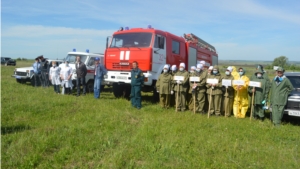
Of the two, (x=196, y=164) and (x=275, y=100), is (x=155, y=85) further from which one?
(x=196, y=164)

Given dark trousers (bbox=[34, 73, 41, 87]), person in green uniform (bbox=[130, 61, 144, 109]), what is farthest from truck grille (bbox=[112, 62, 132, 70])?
dark trousers (bbox=[34, 73, 41, 87])

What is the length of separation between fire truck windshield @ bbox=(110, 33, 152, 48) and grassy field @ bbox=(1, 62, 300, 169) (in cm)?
273

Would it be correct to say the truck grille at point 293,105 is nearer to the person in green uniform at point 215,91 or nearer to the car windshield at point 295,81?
the car windshield at point 295,81

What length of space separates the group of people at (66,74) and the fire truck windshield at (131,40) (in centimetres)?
119

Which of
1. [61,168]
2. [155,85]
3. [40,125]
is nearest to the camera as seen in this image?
[61,168]

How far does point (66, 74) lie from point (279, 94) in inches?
338

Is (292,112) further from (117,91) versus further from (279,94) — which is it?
(117,91)

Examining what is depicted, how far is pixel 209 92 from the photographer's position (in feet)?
28.5

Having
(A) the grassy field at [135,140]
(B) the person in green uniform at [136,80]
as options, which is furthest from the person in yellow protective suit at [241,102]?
(B) the person in green uniform at [136,80]

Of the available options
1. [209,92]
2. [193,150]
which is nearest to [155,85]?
[209,92]

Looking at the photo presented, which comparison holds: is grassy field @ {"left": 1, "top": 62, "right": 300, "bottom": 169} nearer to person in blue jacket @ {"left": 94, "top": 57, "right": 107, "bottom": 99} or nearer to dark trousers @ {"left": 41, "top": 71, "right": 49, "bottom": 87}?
person in blue jacket @ {"left": 94, "top": 57, "right": 107, "bottom": 99}

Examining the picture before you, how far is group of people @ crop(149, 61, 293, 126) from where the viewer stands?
7.48m

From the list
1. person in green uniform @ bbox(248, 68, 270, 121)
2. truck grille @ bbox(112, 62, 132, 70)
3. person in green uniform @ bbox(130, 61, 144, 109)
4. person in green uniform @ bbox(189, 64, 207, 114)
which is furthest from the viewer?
truck grille @ bbox(112, 62, 132, 70)

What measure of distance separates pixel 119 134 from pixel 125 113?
2.06 metres
